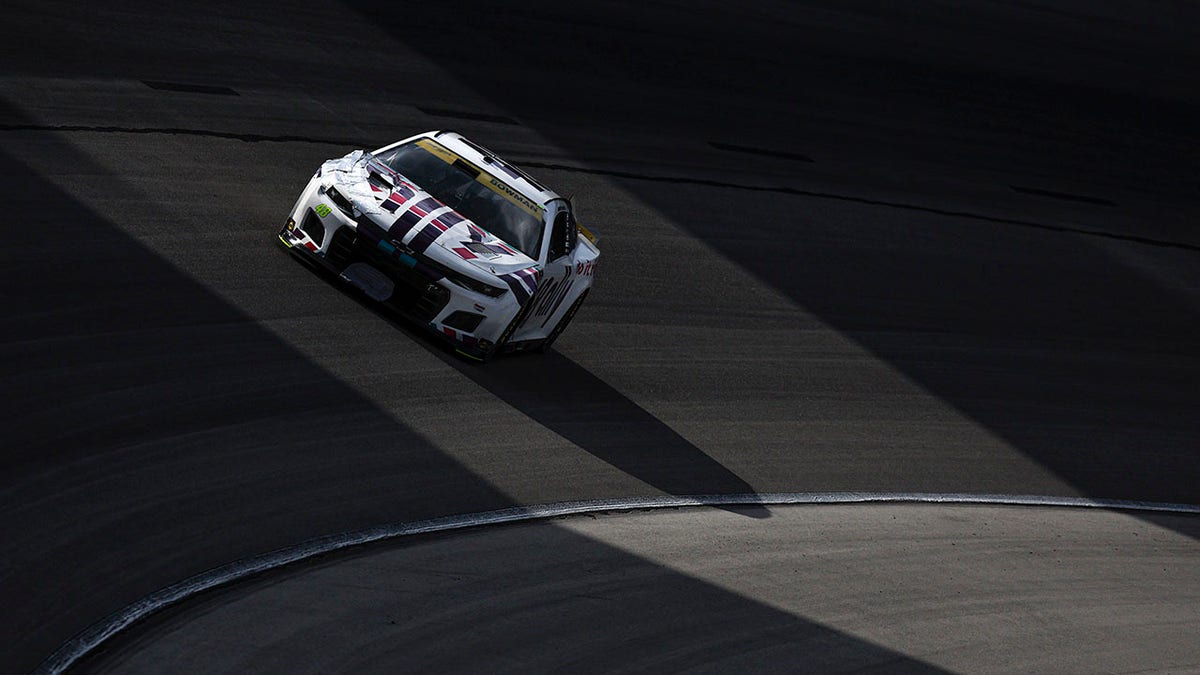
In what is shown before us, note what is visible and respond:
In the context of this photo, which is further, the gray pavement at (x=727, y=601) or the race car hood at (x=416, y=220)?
the race car hood at (x=416, y=220)

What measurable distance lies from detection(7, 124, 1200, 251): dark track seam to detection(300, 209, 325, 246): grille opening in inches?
116

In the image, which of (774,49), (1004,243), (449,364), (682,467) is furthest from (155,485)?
(774,49)

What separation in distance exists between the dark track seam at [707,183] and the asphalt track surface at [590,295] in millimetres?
59

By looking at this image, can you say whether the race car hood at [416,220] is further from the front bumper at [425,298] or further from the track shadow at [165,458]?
the track shadow at [165,458]

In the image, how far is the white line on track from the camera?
24.4 feet

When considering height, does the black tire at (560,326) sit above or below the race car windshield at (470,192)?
below

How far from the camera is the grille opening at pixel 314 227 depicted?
12.0 m

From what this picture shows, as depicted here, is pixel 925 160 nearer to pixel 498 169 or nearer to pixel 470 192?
pixel 498 169

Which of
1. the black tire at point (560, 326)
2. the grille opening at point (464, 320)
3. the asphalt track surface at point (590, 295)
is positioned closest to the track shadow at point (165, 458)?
the asphalt track surface at point (590, 295)

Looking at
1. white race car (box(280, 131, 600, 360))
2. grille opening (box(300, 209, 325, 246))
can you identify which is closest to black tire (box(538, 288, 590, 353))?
white race car (box(280, 131, 600, 360))

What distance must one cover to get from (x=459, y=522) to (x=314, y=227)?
11.5ft

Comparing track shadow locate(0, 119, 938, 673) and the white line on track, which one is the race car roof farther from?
the white line on track

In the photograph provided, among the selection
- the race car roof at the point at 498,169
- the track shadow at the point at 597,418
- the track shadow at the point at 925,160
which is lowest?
the track shadow at the point at 597,418

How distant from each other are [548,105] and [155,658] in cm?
1232
